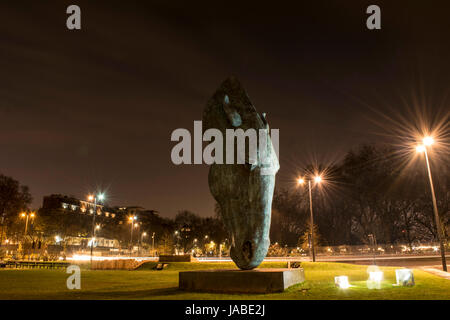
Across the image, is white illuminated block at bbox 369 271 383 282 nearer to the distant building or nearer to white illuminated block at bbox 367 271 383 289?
white illuminated block at bbox 367 271 383 289

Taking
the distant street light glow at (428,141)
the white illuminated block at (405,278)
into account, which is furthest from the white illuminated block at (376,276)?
the distant street light glow at (428,141)

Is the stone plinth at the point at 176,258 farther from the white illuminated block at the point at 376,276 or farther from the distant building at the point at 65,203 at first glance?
the distant building at the point at 65,203

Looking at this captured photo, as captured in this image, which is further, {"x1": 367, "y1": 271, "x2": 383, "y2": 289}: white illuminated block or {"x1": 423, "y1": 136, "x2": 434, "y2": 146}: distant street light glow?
{"x1": 423, "y1": 136, "x2": 434, "y2": 146}: distant street light glow

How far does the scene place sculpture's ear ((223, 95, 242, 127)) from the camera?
11984mm

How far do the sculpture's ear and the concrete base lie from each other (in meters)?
4.93

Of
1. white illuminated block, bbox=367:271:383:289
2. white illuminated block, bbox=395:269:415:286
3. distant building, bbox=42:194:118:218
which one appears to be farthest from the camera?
distant building, bbox=42:194:118:218

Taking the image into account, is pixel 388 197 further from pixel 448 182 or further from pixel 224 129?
pixel 224 129

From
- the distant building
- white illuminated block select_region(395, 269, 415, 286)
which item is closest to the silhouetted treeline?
white illuminated block select_region(395, 269, 415, 286)

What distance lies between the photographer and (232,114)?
472 inches

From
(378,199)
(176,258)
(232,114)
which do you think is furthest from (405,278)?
(378,199)

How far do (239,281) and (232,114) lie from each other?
5469mm

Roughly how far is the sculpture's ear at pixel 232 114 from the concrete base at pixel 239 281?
4.93 metres

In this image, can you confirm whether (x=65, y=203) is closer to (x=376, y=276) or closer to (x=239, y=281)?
(x=239, y=281)
